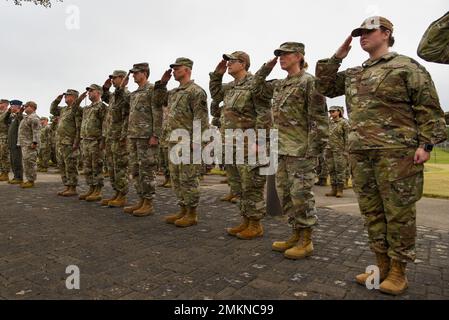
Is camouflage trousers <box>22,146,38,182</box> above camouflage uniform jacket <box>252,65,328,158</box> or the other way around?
the other way around

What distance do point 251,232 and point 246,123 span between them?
4.78 ft

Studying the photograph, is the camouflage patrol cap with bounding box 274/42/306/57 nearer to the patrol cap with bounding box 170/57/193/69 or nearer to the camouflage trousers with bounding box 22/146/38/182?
the patrol cap with bounding box 170/57/193/69

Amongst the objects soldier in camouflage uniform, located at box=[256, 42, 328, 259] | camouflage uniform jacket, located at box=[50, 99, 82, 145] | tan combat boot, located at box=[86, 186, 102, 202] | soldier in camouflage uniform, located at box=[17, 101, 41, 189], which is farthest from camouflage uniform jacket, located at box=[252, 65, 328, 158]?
soldier in camouflage uniform, located at box=[17, 101, 41, 189]

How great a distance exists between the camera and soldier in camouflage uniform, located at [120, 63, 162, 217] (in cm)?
571

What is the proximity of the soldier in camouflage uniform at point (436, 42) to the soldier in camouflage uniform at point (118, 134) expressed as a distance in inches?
198

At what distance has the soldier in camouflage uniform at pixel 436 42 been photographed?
2.50 m

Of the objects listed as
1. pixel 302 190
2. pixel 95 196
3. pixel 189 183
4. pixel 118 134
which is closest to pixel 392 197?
pixel 302 190

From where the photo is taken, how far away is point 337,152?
9625mm

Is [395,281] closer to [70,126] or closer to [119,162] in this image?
[119,162]

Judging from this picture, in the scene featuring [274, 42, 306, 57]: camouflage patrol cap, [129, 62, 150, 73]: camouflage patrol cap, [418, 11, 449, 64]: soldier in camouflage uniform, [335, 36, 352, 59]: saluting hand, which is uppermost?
[129, 62, 150, 73]: camouflage patrol cap

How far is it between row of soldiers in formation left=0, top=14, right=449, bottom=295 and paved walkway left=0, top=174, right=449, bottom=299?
276 millimetres

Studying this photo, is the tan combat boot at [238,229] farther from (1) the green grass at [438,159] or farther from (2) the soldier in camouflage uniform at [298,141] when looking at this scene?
(1) the green grass at [438,159]
